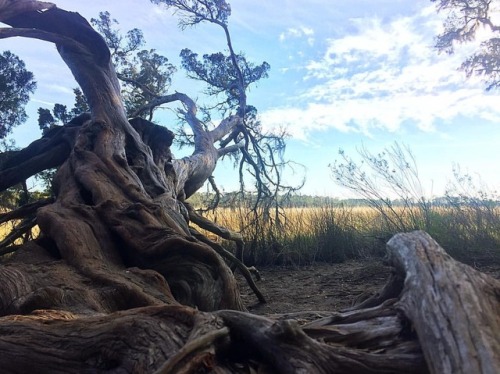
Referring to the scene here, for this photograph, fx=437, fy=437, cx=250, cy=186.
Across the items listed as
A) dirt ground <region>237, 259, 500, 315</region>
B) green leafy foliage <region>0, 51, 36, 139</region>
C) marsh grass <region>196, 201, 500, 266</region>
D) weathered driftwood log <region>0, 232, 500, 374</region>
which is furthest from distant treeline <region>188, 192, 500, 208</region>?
weathered driftwood log <region>0, 232, 500, 374</region>

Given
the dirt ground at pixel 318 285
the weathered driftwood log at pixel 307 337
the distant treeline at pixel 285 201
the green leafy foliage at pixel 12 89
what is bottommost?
the dirt ground at pixel 318 285

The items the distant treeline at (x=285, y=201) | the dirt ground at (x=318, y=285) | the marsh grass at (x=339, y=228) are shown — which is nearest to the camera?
the dirt ground at (x=318, y=285)

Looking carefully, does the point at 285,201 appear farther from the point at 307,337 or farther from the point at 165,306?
the point at 307,337

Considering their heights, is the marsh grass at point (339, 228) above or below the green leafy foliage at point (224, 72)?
below

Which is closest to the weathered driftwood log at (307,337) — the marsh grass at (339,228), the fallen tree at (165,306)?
the fallen tree at (165,306)

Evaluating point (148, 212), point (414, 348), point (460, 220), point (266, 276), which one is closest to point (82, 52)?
point (148, 212)

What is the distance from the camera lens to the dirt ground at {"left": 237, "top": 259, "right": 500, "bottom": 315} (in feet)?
15.8

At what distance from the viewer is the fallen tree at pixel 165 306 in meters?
1.42

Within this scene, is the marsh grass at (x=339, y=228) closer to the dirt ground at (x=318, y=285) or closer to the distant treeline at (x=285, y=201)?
the distant treeline at (x=285, y=201)

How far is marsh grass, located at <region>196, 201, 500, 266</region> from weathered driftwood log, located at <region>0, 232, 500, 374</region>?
221 inches

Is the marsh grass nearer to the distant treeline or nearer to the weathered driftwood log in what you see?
the distant treeline

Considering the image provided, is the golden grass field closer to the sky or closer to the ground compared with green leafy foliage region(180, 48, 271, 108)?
closer to the ground

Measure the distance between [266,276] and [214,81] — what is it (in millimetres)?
5743

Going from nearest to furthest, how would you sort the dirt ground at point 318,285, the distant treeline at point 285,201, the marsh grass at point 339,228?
1. the dirt ground at point 318,285
2. the marsh grass at point 339,228
3. the distant treeline at point 285,201
